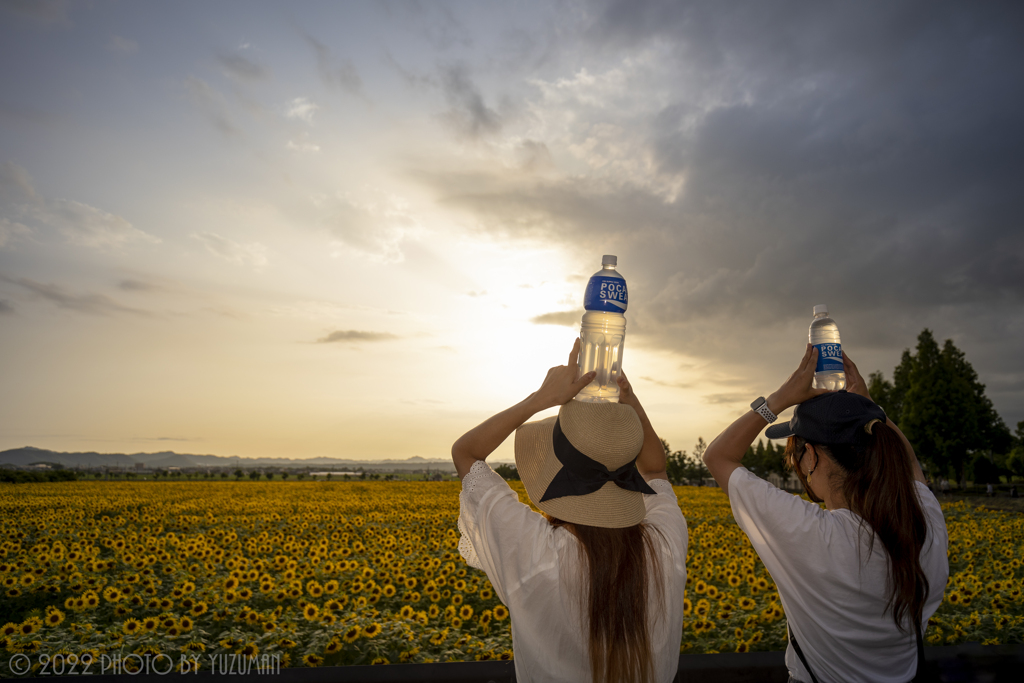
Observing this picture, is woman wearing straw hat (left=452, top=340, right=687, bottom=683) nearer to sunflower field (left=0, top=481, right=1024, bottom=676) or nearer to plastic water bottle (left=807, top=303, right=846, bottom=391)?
plastic water bottle (left=807, top=303, right=846, bottom=391)

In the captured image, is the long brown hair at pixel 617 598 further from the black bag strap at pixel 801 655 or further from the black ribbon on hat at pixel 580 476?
the black bag strap at pixel 801 655

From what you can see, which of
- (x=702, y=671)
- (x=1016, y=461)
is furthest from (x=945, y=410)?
(x=702, y=671)

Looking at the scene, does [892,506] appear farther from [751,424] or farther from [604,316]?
[604,316]

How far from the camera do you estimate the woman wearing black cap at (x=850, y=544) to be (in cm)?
208

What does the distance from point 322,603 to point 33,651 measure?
2.40 meters

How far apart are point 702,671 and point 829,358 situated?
2497 mm

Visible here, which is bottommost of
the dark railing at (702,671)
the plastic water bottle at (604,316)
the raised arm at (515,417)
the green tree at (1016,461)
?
the green tree at (1016,461)

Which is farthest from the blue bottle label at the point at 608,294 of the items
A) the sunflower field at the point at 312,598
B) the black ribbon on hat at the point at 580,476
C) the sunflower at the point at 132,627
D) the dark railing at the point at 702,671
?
the sunflower at the point at 132,627

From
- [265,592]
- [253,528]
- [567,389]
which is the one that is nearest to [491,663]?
[567,389]

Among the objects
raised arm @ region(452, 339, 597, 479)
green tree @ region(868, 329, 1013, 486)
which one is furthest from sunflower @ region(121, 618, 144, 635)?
green tree @ region(868, 329, 1013, 486)

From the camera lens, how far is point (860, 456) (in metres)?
2.23

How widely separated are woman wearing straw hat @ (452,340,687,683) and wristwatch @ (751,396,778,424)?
836mm

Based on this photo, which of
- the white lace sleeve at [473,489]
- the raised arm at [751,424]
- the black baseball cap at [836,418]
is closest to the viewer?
the white lace sleeve at [473,489]

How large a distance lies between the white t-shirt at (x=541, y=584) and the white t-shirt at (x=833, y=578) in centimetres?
42
